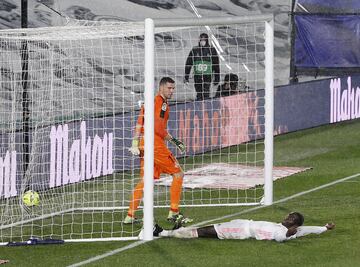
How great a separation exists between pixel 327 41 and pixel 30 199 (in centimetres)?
1845

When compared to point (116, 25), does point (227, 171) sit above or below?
below

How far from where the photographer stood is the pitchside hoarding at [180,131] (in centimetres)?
1889

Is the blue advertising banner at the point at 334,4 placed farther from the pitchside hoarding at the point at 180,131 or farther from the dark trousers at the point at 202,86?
the dark trousers at the point at 202,86

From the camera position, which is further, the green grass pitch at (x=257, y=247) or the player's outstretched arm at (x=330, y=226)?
the player's outstretched arm at (x=330, y=226)

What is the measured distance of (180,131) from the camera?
24422 mm

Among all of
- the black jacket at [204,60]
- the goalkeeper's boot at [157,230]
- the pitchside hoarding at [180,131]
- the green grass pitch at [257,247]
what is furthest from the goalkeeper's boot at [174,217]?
the black jacket at [204,60]

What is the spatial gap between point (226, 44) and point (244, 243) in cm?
1887

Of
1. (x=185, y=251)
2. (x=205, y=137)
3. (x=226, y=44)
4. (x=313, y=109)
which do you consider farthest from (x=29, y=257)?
(x=226, y=44)

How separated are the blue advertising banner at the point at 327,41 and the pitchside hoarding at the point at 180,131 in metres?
2.21

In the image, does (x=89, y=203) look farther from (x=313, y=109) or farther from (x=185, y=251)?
(x=313, y=109)

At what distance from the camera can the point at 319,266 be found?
13469 mm

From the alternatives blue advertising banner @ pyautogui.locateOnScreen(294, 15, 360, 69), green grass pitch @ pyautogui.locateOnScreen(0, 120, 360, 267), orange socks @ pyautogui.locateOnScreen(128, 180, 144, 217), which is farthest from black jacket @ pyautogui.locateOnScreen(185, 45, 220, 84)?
orange socks @ pyautogui.locateOnScreen(128, 180, 144, 217)

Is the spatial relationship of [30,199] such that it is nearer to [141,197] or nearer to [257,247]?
[141,197]

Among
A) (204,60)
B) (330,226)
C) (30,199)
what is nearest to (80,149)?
(30,199)
